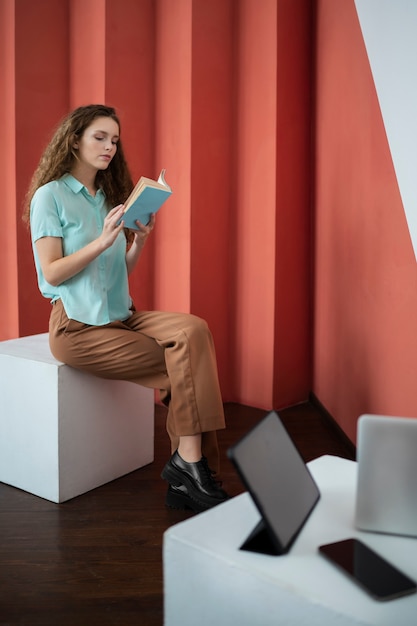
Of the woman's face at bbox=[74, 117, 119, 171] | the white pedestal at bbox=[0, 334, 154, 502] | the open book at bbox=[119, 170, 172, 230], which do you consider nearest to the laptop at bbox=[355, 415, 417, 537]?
the open book at bbox=[119, 170, 172, 230]

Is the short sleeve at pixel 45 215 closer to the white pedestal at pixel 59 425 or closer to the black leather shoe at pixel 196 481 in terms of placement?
the white pedestal at pixel 59 425

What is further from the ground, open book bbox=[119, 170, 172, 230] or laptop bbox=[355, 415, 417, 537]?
open book bbox=[119, 170, 172, 230]

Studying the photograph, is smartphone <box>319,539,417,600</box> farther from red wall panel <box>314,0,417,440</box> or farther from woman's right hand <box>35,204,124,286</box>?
woman's right hand <box>35,204,124,286</box>

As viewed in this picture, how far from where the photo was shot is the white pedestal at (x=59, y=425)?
2.38 metres

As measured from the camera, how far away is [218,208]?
346 centimetres

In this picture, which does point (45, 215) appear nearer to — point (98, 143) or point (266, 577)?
point (98, 143)

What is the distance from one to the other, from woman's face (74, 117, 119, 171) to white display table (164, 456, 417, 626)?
1.52 metres

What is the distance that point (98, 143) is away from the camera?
246 centimetres

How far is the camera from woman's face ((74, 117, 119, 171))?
2.46 meters

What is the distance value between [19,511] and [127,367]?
1.95ft

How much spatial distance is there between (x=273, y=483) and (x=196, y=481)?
3.84 feet

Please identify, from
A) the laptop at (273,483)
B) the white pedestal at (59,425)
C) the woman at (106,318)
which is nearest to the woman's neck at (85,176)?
the woman at (106,318)

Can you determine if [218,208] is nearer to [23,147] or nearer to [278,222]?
[278,222]

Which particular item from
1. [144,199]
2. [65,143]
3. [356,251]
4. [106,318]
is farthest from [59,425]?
[356,251]
